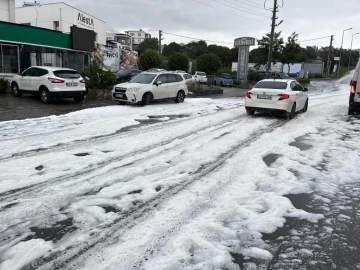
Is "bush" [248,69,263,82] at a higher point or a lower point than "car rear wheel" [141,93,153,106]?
higher

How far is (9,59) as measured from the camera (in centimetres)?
2155

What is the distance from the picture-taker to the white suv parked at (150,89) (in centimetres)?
1448

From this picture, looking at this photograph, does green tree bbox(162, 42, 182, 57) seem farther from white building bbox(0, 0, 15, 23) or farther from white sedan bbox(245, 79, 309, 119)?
white sedan bbox(245, 79, 309, 119)

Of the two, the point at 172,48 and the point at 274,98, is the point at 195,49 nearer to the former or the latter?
the point at 172,48

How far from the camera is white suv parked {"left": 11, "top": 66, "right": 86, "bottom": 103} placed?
46.7 ft

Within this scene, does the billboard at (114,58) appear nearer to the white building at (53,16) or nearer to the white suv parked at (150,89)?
the white building at (53,16)

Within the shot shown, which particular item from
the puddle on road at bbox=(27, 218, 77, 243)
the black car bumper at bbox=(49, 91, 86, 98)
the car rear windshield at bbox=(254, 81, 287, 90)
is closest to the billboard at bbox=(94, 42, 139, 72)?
the black car bumper at bbox=(49, 91, 86, 98)

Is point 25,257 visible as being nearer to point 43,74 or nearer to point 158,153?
point 158,153

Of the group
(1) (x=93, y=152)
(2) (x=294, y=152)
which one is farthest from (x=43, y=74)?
Result: (2) (x=294, y=152)

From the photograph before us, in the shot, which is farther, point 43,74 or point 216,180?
point 43,74

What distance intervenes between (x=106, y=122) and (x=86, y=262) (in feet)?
25.5

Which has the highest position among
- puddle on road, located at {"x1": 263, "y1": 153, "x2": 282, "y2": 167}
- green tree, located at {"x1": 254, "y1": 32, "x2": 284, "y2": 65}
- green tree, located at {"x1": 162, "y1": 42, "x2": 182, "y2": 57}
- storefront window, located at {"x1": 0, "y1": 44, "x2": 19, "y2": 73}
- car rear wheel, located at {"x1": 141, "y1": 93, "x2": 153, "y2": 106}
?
green tree, located at {"x1": 162, "y1": 42, "x2": 182, "y2": 57}

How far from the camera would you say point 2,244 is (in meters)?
3.39

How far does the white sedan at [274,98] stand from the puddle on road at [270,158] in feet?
16.7
